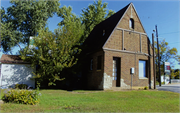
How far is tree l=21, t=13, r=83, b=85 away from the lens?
46.1 feet

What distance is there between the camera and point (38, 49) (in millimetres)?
14672

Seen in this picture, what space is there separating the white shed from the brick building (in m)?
6.40

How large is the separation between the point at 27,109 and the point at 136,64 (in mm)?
11943

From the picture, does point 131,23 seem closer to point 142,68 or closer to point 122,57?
point 122,57

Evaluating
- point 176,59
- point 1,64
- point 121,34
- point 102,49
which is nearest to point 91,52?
point 102,49

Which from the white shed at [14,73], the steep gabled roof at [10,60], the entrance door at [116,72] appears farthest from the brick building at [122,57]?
the steep gabled roof at [10,60]

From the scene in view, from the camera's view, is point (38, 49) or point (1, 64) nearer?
point (38, 49)

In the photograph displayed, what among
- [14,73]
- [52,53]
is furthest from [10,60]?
[52,53]

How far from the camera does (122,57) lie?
15000mm

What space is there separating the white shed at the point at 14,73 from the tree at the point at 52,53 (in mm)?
2018

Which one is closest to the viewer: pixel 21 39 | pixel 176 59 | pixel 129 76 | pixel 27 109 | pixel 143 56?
pixel 27 109

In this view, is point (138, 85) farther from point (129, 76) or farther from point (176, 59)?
point (176, 59)

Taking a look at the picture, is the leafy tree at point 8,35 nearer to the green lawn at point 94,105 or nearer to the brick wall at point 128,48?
the brick wall at point 128,48

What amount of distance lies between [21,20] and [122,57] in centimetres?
1964
